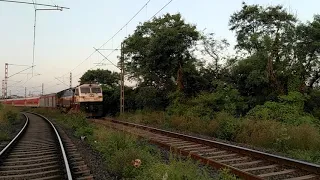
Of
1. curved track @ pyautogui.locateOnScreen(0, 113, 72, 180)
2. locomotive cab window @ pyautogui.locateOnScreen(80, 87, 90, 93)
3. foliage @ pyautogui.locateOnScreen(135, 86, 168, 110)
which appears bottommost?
curved track @ pyautogui.locateOnScreen(0, 113, 72, 180)

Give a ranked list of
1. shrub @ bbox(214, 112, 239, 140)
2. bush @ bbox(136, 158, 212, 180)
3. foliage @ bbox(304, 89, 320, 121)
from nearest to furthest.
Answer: bush @ bbox(136, 158, 212, 180) → shrub @ bbox(214, 112, 239, 140) → foliage @ bbox(304, 89, 320, 121)

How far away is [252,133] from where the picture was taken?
556 inches

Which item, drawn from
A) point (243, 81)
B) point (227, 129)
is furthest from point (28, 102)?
point (227, 129)

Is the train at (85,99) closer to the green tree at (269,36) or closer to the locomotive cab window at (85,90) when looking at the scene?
the locomotive cab window at (85,90)

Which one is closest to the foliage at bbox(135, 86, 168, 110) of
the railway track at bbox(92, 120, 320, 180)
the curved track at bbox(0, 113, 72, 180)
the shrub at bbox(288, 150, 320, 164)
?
the curved track at bbox(0, 113, 72, 180)

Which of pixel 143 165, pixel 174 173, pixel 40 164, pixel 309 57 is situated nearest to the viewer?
pixel 174 173

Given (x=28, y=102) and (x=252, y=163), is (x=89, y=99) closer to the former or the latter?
(x=252, y=163)

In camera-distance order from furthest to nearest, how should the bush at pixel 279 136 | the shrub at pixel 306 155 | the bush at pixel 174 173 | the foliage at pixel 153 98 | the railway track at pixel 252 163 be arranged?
the foliage at pixel 153 98
the bush at pixel 279 136
the shrub at pixel 306 155
the railway track at pixel 252 163
the bush at pixel 174 173

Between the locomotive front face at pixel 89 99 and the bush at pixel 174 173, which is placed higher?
the locomotive front face at pixel 89 99

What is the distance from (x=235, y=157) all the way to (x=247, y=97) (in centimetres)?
1405

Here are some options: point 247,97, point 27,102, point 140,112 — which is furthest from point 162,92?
point 27,102

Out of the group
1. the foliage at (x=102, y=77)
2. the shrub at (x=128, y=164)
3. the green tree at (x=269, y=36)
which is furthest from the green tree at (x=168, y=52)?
the foliage at (x=102, y=77)

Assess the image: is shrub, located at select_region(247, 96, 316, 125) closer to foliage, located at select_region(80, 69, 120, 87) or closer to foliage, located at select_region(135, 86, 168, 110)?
foliage, located at select_region(135, 86, 168, 110)

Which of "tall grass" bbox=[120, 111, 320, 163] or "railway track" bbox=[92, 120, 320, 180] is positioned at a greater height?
"tall grass" bbox=[120, 111, 320, 163]
